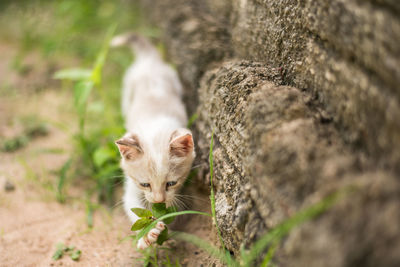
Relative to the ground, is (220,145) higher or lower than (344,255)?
lower

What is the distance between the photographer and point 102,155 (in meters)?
→ 2.66

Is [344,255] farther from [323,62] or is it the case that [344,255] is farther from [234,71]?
[234,71]

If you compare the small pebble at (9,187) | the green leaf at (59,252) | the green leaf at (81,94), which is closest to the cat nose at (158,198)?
the green leaf at (59,252)

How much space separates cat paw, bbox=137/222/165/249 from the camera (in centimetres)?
193

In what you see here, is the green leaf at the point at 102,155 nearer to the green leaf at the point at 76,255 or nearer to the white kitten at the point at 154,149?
the white kitten at the point at 154,149

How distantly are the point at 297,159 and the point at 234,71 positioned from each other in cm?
97

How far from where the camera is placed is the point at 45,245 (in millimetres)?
2146

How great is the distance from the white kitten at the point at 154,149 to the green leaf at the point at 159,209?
1.0 inches

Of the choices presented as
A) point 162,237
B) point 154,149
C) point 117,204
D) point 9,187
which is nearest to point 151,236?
point 162,237

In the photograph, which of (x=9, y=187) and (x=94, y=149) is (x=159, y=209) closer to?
(x=94, y=149)

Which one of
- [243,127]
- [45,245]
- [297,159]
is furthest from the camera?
[45,245]

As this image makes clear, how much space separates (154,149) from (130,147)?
0.55 ft

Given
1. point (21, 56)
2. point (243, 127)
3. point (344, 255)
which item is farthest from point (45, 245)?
point (21, 56)

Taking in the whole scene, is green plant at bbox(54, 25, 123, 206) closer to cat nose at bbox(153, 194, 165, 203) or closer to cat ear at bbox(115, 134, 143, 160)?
cat ear at bbox(115, 134, 143, 160)
